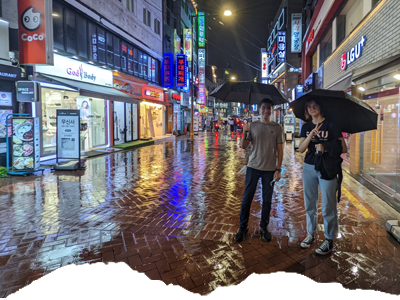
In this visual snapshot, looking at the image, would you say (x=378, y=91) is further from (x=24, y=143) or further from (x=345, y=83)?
(x=24, y=143)

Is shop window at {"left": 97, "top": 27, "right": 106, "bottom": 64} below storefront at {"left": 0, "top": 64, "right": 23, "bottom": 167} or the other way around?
the other way around

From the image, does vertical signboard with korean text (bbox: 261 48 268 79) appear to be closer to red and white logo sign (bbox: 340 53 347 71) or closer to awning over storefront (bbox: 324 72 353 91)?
red and white logo sign (bbox: 340 53 347 71)

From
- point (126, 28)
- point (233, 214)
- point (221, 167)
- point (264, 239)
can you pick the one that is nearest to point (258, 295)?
point (264, 239)

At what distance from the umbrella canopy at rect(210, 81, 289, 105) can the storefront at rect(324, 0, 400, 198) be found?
2226mm

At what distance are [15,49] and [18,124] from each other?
2.75m

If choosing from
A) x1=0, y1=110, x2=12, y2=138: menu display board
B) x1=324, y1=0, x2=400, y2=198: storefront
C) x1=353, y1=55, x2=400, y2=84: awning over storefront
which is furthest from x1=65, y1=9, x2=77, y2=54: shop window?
x1=353, y1=55, x2=400, y2=84: awning over storefront

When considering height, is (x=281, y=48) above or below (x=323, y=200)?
above

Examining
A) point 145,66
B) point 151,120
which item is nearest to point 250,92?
point 145,66

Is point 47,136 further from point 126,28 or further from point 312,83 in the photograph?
point 312,83

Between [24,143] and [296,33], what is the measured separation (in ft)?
81.7

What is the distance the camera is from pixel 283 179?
320 inches

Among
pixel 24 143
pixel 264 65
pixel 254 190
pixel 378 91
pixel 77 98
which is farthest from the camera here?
pixel 264 65

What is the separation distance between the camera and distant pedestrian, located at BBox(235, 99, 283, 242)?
3.98 meters

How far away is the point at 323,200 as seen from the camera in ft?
11.9
